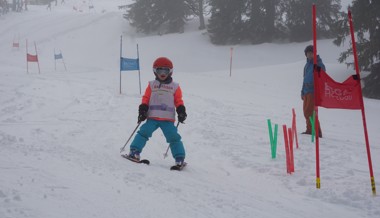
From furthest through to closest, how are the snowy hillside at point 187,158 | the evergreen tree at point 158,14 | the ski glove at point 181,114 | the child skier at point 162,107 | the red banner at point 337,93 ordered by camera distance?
the evergreen tree at point 158,14 < the child skier at point 162,107 < the ski glove at point 181,114 < the red banner at point 337,93 < the snowy hillside at point 187,158

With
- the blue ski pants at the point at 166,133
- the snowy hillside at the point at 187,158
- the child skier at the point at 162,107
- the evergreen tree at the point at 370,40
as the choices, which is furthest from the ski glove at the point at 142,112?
the evergreen tree at the point at 370,40

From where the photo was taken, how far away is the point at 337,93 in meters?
4.65

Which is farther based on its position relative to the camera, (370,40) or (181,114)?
(370,40)

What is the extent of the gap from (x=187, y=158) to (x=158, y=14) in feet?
101

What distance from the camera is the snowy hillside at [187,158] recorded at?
12.6 ft

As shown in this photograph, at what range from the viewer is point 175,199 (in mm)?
4043

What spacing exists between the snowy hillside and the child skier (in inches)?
14.0

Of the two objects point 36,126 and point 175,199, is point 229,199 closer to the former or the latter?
point 175,199

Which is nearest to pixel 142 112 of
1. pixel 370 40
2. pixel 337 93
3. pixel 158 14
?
pixel 337 93

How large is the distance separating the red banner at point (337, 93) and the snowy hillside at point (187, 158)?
3.47 ft

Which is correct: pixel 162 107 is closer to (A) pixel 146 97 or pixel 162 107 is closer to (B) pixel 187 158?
(A) pixel 146 97

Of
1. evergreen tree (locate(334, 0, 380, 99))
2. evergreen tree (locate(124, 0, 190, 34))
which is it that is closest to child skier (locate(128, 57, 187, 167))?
evergreen tree (locate(334, 0, 380, 99))

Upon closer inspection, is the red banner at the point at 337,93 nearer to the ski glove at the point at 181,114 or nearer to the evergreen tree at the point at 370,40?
the ski glove at the point at 181,114

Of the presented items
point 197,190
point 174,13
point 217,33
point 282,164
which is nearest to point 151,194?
point 197,190
